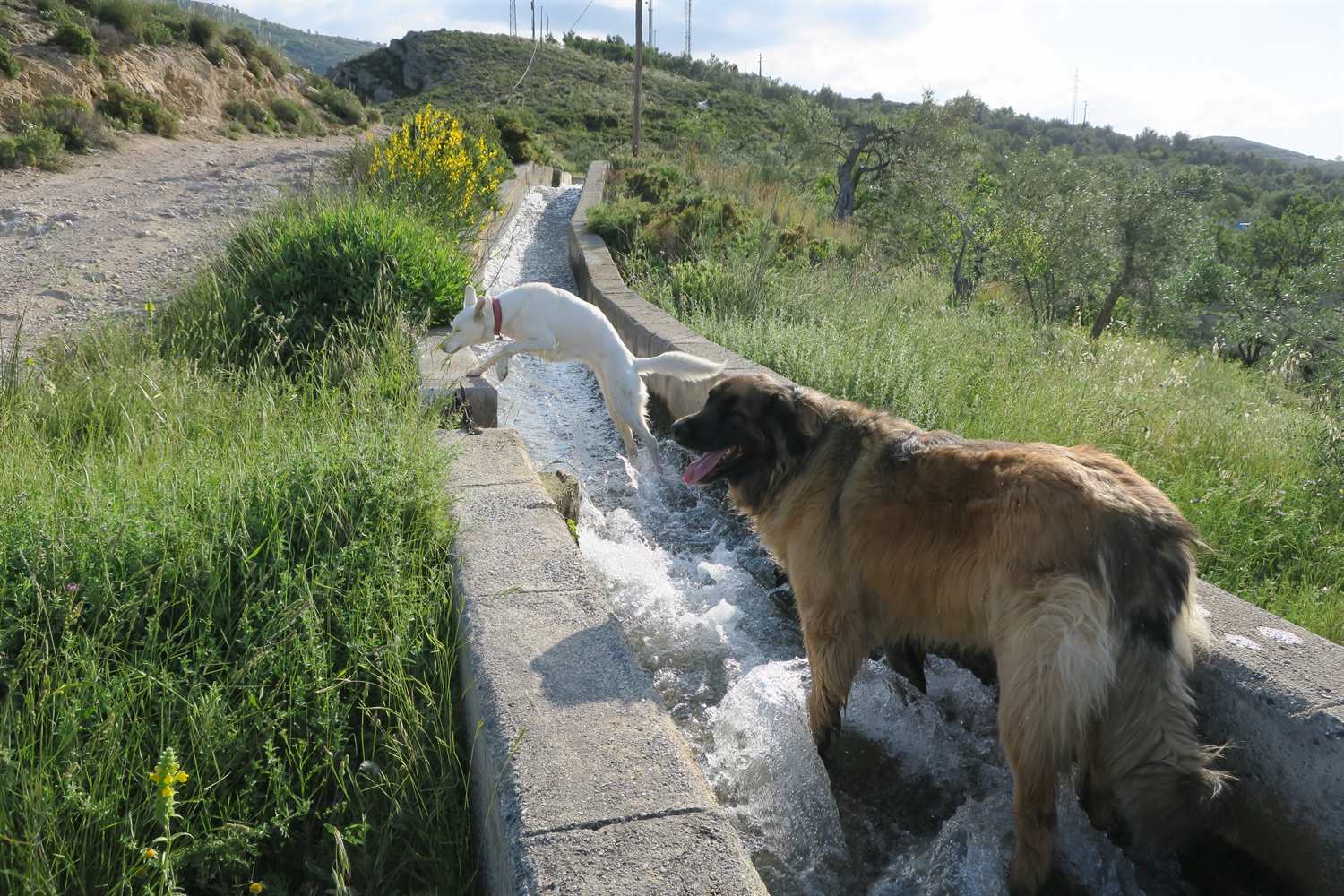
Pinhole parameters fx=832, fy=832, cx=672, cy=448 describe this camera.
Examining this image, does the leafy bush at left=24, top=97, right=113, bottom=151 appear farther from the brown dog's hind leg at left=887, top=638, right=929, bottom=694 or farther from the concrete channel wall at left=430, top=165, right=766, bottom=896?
the brown dog's hind leg at left=887, top=638, right=929, bottom=694

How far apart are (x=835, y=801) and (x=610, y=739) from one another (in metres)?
1.24

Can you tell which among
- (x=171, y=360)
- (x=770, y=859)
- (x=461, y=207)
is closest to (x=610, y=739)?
(x=770, y=859)

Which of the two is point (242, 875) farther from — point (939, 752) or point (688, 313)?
point (688, 313)

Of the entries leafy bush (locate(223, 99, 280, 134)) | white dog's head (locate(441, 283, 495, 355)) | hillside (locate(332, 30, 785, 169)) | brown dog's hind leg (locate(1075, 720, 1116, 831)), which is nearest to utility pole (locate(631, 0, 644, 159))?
hillside (locate(332, 30, 785, 169))

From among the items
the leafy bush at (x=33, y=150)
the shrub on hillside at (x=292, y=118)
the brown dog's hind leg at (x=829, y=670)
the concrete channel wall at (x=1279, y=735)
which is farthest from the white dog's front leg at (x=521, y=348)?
the shrub on hillside at (x=292, y=118)

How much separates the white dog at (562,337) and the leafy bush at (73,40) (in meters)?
21.7

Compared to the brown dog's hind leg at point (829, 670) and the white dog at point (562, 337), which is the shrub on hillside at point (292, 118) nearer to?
the white dog at point (562, 337)

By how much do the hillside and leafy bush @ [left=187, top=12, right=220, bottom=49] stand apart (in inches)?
573

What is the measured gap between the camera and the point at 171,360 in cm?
517

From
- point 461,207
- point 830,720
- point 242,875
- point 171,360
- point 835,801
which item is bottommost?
point 835,801

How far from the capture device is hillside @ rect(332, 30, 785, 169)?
47781 millimetres

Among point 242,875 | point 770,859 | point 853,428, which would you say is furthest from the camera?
point 853,428

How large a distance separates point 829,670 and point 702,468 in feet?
3.52

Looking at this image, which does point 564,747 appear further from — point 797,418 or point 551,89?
point 551,89
